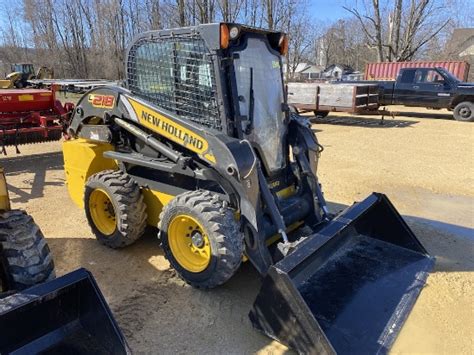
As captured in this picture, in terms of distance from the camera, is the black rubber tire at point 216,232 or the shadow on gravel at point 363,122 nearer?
the black rubber tire at point 216,232

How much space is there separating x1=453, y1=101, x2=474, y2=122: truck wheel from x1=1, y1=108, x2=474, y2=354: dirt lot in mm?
6516

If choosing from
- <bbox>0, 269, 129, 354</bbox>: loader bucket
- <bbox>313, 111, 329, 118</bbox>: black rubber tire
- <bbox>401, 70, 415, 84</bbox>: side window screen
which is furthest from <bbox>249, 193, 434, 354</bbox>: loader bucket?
<bbox>401, 70, 415, 84</bbox>: side window screen

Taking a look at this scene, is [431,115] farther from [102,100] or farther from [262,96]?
[102,100]

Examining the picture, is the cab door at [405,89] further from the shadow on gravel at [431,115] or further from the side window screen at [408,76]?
the shadow on gravel at [431,115]

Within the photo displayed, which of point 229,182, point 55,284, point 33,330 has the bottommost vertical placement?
point 33,330

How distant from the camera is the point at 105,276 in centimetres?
406

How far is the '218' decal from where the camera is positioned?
4389mm

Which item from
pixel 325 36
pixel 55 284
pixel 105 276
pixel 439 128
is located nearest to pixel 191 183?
pixel 105 276

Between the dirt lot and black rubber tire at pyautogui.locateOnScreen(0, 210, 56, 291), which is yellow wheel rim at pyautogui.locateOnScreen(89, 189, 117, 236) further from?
Result: black rubber tire at pyautogui.locateOnScreen(0, 210, 56, 291)

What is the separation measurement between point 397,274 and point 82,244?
345 cm

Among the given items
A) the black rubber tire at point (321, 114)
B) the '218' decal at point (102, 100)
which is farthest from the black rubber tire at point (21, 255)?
the black rubber tire at point (321, 114)

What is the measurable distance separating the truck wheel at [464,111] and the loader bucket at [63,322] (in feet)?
52.2

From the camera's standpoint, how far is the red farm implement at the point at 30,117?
7.88 m

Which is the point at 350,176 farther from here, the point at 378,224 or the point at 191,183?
the point at 191,183
